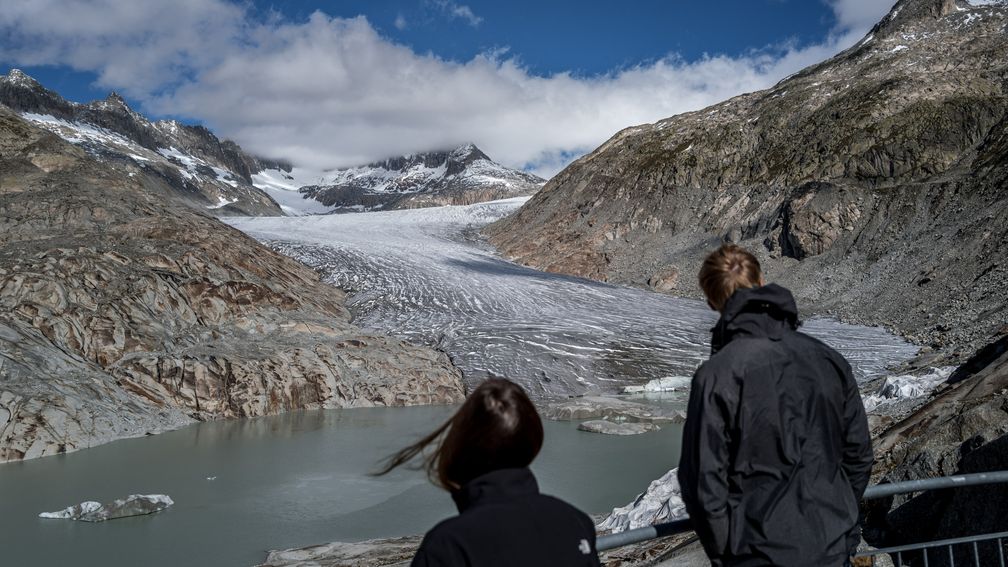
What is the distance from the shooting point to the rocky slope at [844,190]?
26391 millimetres

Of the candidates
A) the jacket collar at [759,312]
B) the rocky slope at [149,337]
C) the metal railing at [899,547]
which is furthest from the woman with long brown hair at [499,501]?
the rocky slope at [149,337]

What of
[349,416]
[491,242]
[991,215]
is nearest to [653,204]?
[491,242]

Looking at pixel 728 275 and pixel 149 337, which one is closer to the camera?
pixel 728 275

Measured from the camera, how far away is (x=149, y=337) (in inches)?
731

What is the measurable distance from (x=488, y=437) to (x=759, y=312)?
115 centimetres

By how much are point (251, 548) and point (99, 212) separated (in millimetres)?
20865

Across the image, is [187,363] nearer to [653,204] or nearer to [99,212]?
[99,212]

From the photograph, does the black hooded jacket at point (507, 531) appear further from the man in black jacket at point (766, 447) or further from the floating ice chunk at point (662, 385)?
the floating ice chunk at point (662, 385)

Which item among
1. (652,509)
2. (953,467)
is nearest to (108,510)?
(652,509)

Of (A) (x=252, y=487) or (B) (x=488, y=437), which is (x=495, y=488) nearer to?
(B) (x=488, y=437)

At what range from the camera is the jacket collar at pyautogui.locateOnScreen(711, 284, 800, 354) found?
2527 millimetres

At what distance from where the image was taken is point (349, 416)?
18.6 meters

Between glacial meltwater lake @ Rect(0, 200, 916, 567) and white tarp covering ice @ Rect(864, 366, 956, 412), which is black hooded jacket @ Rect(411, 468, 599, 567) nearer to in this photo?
glacial meltwater lake @ Rect(0, 200, 916, 567)

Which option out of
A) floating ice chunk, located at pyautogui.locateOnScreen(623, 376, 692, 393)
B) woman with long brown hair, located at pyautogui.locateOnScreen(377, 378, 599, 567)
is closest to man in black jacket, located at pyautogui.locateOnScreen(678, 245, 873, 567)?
woman with long brown hair, located at pyautogui.locateOnScreen(377, 378, 599, 567)
